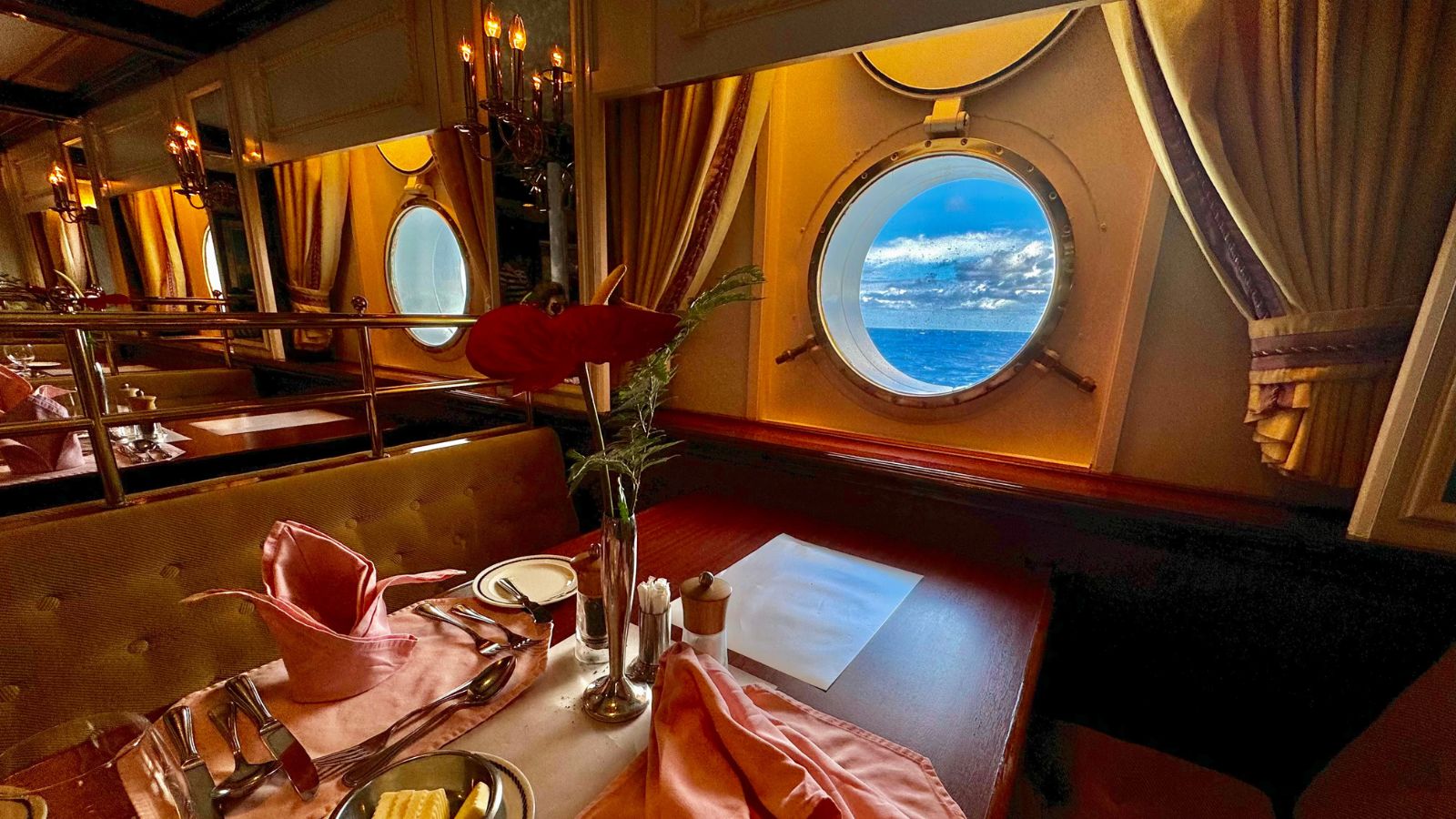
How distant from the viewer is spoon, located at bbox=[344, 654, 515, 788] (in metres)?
0.59

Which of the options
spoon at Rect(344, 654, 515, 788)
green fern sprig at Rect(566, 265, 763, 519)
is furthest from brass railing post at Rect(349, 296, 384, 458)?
green fern sprig at Rect(566, 265, 763, 519)

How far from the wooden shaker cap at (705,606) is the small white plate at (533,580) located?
29cm

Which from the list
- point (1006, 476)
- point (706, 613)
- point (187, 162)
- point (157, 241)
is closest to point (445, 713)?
point (706, 613)

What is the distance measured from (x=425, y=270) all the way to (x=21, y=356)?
6.90ft

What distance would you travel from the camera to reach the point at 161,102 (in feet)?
11.3

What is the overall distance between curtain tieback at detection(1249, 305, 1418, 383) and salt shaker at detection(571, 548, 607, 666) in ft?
4.87

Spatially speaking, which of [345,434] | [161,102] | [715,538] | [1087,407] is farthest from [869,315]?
[161,102]

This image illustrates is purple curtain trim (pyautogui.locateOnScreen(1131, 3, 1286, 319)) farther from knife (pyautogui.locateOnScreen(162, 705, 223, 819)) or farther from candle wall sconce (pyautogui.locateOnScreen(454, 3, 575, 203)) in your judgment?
knife (pyautogui.locateOnScreen(162, 705, 223, 819))

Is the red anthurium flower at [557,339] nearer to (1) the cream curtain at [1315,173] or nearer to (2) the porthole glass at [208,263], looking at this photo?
(1) the cream curtain at [1315,173]

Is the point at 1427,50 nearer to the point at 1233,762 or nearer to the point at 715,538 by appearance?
the point at 1233,762

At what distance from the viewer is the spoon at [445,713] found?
59 cm

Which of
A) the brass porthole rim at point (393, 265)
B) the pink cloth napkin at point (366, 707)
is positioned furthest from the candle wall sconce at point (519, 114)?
the pink cloth napkin at point (366, 707)

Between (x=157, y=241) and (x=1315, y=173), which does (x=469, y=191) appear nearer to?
(x=1315, y=173)

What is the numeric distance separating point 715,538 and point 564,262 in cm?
129
